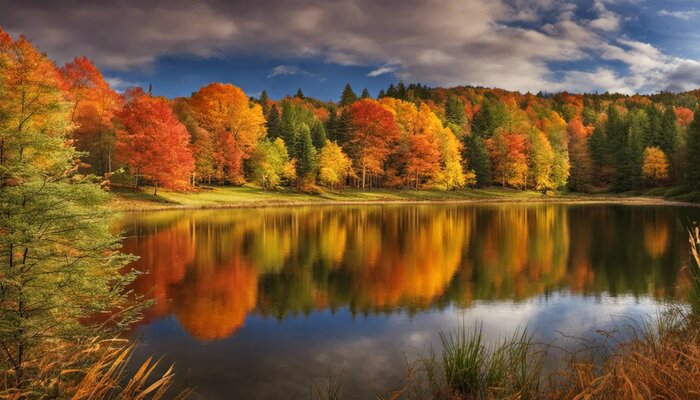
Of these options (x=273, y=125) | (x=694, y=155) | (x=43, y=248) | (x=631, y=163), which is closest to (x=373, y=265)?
(x=43, y=248)

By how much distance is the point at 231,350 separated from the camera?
37.3ft

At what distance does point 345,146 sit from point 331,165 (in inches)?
384

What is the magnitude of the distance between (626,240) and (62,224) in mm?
30776

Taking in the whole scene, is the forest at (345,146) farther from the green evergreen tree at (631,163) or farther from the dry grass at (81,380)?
A: the dry grass at (81,380)

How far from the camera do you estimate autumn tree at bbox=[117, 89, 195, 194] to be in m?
51.0

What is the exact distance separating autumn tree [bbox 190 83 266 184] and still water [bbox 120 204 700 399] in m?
35.4

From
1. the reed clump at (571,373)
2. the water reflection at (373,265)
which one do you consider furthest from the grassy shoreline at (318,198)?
the reed clump at (571,373)

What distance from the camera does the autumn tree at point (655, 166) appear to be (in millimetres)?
82688

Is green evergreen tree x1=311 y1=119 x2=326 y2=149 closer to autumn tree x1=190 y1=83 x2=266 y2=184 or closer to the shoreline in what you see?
autumn tree x1=190 y1=83 x2=266 y2=184

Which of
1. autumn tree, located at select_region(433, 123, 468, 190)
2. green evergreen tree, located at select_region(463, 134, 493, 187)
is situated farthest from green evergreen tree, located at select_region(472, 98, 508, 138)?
autumn tree, located at select_region(433, 123, 468, 190)

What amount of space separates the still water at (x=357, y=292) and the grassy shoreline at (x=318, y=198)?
17647 mm

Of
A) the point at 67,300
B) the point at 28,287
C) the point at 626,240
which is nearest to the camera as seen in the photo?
the point at 28,287

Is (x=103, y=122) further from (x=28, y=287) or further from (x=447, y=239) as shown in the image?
(x=28, y=287)

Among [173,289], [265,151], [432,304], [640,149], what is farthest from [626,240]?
[640,149]
